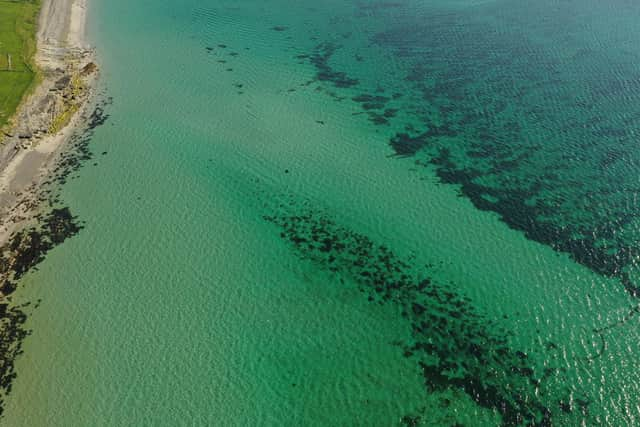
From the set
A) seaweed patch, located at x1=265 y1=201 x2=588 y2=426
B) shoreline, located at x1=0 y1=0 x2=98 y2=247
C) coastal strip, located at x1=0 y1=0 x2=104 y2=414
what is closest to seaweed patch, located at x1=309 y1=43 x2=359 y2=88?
seaweed patch, located at x1=265 y1=201 x2=588 y2=426

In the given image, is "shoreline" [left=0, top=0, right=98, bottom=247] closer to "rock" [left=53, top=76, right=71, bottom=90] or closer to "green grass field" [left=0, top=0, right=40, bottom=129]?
"rock" [left=53, top=76, right=71, bottom=90]

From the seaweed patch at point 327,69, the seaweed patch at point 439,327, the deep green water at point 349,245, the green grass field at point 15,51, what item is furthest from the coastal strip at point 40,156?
the seaweed patch at point 327,69

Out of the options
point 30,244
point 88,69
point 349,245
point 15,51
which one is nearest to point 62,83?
point 88,69

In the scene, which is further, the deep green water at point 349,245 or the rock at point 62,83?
the rock at point 62,83

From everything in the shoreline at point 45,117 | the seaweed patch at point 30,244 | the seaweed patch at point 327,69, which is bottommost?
the seaweed patch at point 30,244

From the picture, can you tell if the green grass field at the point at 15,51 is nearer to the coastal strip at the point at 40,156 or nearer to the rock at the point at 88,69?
the coastal strip at the point at 40,156

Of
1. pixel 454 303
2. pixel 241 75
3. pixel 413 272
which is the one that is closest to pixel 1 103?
pixel 241 75

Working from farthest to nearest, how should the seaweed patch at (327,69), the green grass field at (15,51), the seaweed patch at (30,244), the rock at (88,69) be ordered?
the rock at (88,69) < the seaweed patch at (327,69) < the green grass field at (15,51) < the seaweed patch at (30,244)
